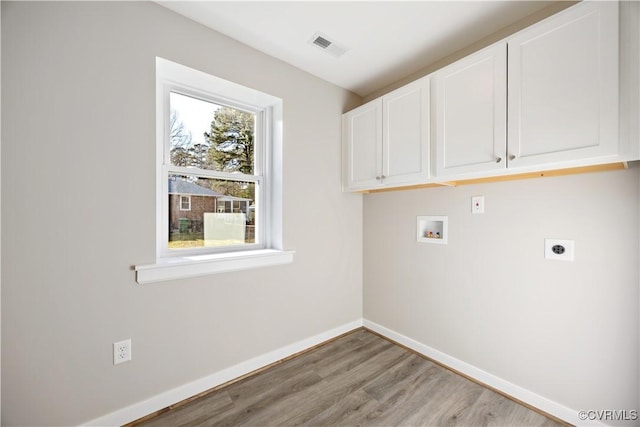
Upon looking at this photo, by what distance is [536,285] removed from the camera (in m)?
1.71

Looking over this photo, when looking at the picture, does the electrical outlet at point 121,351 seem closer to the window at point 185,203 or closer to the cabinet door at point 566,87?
the window at point 185,203

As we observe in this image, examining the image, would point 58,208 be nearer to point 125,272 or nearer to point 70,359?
point 125,272

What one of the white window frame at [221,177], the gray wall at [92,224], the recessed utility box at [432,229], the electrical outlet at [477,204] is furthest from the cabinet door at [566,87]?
the gray wall at [92,224]

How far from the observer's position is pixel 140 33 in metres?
1.59

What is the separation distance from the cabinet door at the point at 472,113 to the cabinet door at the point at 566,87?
0.19 feet

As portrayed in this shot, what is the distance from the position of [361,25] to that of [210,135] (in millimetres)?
1347

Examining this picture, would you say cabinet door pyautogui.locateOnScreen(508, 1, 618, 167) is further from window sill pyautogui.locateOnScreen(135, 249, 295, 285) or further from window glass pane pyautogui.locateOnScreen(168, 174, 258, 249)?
window glass pane pyautogui.locateOnScreen(168, 174, 258, 249)

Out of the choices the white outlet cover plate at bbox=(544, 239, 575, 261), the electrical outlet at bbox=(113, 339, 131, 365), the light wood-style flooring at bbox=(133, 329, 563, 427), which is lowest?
the light wood-style flooring at bbox=(133, 329, 563, 427)

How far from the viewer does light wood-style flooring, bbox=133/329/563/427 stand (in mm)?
1604

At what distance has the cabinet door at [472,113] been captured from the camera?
158 cm

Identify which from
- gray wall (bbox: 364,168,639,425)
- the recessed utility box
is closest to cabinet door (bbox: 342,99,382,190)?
gray wall (bbox: 364,168,639,425)

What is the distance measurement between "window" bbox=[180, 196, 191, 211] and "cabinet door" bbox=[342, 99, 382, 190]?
4.61ft

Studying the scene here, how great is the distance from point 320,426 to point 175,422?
0.85 metres

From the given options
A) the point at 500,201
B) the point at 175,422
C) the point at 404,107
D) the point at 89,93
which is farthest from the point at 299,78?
the point at 175,422
